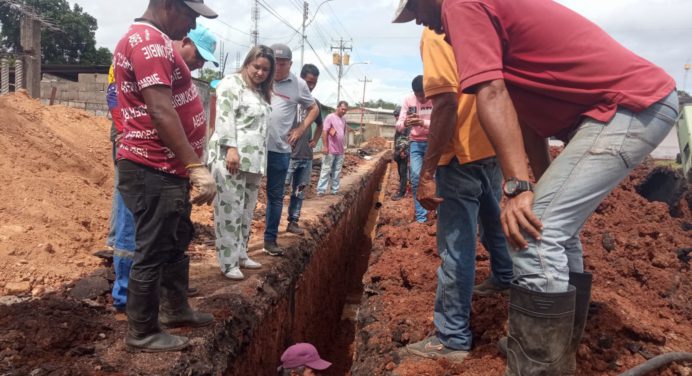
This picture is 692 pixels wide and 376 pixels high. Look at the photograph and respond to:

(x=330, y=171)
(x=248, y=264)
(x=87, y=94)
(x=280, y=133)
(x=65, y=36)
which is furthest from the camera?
(x=65, y=36)

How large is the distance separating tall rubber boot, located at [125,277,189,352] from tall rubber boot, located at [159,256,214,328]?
0.28 m

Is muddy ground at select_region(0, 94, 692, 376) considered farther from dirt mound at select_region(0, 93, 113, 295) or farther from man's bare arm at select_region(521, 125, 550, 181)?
man's bare arm at select_region(521, 125, 550, 181)

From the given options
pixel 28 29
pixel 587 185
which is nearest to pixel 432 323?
pixel 587 185

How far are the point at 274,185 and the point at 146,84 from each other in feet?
7.84

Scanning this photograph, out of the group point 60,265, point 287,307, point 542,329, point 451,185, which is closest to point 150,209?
point 451,185

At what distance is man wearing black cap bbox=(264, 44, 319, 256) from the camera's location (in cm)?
458

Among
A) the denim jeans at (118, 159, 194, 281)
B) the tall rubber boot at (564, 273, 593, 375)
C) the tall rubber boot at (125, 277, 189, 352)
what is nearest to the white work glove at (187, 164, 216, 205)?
the denim jeans at (118, 159, 194, 281)

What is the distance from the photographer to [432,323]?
3006 mm

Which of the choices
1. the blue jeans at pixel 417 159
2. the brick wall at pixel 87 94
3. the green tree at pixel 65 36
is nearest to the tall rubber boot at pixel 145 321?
the blue jeans at pixel 417 159

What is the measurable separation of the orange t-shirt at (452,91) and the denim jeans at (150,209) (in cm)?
141

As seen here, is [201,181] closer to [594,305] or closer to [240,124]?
[240,124]

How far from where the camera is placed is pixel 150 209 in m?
2.51

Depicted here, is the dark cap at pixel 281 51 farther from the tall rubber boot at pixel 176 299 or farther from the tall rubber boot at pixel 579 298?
the tall rubber boot at pixel 579 298

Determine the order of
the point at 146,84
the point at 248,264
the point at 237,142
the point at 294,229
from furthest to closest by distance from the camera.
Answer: the point at 294,229, the point at 248,264, the point at 237,142, the point at 146,84
